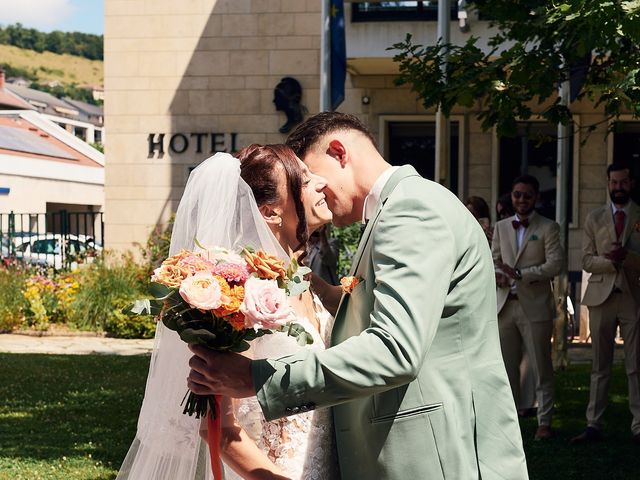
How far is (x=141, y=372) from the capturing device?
42.9 ft

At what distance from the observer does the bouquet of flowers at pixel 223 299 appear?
286 centimetres

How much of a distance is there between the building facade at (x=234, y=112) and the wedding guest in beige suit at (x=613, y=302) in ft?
32.3

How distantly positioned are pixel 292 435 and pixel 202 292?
81 centimetres

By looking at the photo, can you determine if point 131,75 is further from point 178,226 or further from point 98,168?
point 98,168

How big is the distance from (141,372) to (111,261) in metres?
7.62

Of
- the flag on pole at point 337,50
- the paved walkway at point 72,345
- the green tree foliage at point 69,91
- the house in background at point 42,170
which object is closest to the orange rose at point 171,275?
the flag on pole at point 337,50

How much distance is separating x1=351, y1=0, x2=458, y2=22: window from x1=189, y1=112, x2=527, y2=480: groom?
14912 millimetres

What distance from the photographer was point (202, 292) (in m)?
2.85

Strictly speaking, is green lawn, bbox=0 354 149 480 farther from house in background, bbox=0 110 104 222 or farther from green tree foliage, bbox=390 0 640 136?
house in background, bbox=0 110 104 222

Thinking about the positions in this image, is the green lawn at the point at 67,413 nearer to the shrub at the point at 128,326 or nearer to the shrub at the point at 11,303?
the shrub at the point at 128,326

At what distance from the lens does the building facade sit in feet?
63.2

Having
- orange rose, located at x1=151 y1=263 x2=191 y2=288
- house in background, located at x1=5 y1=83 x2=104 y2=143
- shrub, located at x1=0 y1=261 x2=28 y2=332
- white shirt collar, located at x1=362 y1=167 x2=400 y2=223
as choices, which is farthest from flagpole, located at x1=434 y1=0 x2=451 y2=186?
house in background, located at x1=5 y1=83 x2=104 y2=143

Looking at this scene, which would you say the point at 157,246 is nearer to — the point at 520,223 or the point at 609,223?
the point at 520,223

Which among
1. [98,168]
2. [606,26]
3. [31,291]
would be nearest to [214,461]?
[606,26]
